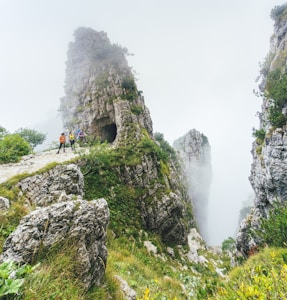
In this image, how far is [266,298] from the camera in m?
2.00

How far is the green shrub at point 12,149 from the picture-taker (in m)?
16.9

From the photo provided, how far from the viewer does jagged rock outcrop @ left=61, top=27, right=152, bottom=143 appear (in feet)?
95.1

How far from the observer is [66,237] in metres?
3.91

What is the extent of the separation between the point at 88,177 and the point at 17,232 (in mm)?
13733

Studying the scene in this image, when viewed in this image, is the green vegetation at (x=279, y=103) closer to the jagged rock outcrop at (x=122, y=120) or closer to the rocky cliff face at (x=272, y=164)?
the rocky cliff face at (x=272, y=164)

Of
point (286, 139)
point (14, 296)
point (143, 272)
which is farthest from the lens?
point (286, 139)

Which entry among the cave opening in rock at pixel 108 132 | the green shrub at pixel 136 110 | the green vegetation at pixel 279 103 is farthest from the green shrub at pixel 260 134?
the cave opening in rock at pixel 108 132

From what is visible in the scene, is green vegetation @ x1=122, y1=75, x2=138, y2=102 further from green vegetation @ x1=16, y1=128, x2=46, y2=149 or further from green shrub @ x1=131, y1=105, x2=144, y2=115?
green vegetation @ x1=16, y1=128, x2=46, y2=149

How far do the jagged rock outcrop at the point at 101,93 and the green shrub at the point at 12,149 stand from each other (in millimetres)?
9699

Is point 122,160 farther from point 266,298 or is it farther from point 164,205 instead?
point 266,298

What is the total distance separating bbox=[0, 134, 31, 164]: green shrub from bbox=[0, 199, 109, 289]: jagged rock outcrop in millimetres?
15532

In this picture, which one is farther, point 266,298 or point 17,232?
point 17,232

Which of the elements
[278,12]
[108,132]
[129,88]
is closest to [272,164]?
[129,88]

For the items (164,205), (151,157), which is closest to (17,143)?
(151,157)
